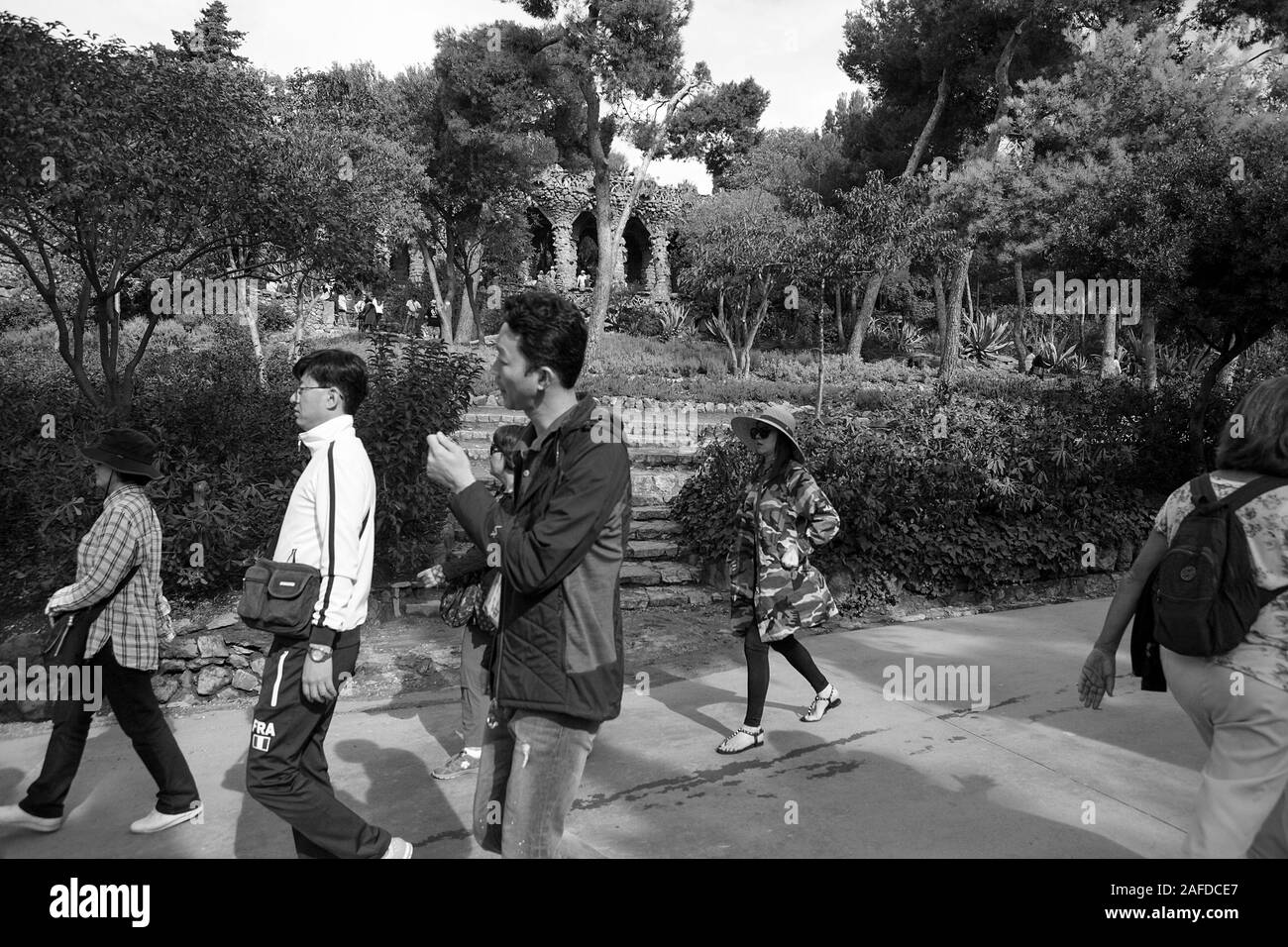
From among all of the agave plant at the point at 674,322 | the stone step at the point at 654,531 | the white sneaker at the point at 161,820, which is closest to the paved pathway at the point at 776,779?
the white sneaker at the point at 161,820

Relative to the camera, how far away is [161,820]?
3523 millimetres

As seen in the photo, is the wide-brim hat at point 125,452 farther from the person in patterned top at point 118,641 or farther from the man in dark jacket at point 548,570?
the man in dark jacket at point 548,570

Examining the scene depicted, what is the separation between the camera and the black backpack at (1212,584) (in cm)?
239

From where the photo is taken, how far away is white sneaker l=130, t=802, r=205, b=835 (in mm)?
3488

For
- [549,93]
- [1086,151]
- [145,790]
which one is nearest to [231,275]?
[145,790]

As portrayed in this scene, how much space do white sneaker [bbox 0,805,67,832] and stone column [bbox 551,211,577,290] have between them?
2673 centimetres

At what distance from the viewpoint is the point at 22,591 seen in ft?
19.5

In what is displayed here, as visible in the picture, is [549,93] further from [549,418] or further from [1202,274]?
[549,418]

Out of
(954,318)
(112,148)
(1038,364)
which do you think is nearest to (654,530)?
(112,148)

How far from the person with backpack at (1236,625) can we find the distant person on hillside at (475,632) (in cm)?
261

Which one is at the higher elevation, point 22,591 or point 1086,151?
point 1086,151

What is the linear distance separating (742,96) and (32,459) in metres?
22.5

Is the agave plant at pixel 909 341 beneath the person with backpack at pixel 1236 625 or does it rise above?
above

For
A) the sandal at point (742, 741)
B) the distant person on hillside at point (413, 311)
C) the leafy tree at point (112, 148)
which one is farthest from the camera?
the distant person on hillside at point (413, 311)
